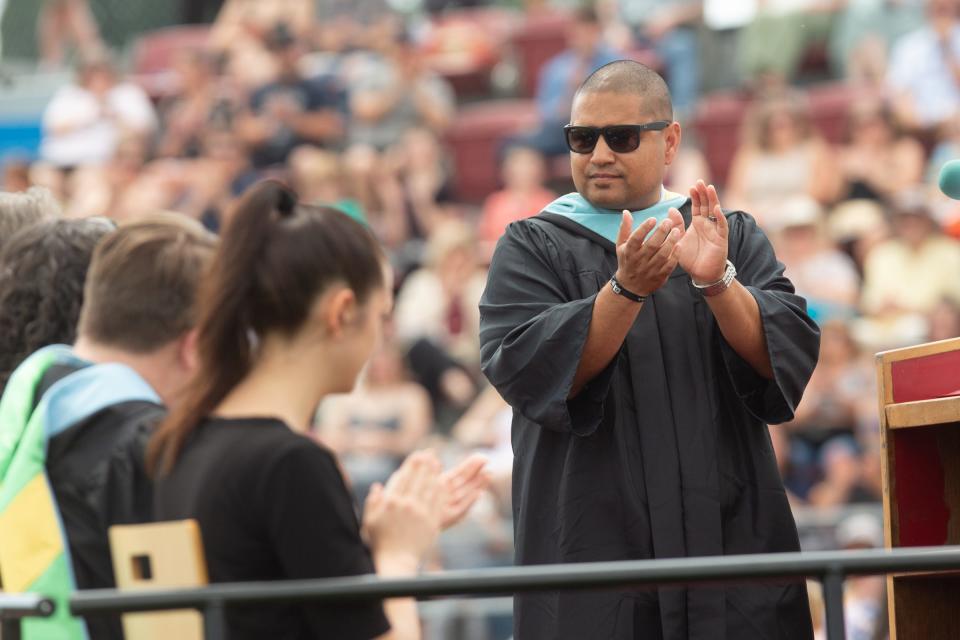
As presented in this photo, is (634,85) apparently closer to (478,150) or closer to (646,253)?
(646,253)

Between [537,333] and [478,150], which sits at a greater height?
[478,150]

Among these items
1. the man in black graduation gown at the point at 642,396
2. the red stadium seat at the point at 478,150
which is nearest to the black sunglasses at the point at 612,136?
the man in black graduation gown at the point at 642,396

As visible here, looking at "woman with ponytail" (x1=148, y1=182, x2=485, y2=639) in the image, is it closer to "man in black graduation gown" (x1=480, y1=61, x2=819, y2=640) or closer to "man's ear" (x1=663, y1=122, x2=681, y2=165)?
"man in black graduation gown" (x1=480, y1=61, x2=819, y2=640)

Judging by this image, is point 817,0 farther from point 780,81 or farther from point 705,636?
point 705,636

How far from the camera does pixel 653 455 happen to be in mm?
3305

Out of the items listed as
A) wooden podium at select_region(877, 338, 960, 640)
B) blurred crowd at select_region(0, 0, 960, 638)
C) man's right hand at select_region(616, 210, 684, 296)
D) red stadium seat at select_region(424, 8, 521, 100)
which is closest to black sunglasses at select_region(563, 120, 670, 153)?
man's right hand at select_region(616, 210, 684, 296)

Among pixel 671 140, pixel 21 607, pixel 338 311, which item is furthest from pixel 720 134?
pixel 21 607

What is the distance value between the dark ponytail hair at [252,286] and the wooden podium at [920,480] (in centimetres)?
123

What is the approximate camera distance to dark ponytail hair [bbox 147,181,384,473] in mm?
2510

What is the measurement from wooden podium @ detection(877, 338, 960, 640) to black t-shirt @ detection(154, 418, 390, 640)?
4.06 ft

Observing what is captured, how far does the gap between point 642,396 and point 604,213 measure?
0.44 m

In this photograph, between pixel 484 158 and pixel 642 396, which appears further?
pixel 484 158

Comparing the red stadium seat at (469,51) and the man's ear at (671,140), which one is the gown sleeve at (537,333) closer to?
the man's ear at (671,140)

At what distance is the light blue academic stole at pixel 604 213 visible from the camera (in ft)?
11.5
